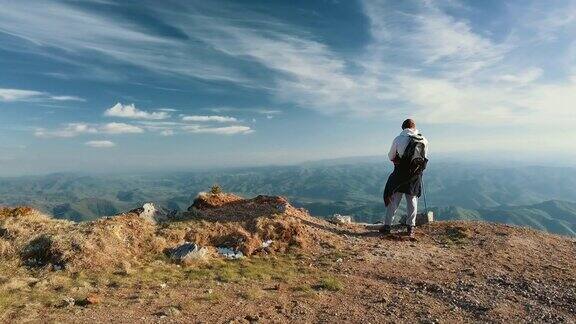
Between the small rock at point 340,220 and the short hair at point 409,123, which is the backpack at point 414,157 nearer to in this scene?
the short hair at point 409,123

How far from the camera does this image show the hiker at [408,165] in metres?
16.9

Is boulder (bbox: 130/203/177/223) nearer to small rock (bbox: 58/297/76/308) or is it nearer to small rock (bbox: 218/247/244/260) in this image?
small rock (bbox: 218/247/244/260)

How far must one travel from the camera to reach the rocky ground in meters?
9.38

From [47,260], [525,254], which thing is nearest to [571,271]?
[525,254]

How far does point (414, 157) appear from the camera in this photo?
16.9 meters

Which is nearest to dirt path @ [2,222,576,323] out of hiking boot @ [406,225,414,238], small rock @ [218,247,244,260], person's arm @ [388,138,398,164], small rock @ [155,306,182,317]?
small rock @ [155,306,182,317]

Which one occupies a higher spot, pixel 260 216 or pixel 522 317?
pixel 260 216

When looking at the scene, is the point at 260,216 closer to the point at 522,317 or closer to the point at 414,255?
the point at 414,255

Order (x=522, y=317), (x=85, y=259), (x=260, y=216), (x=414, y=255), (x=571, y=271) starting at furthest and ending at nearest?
1. (x=260, y=216)
2. (x=414, y=255)
3. (x=571, y=271)
4. (x=85, y=259)
5. (x=522, y=317)

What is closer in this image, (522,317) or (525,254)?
(522,317)

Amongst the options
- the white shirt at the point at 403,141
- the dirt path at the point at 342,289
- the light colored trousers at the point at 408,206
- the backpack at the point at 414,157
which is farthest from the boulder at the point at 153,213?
Result: the backpack at the point at 414,157

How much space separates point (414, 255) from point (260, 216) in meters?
6.51

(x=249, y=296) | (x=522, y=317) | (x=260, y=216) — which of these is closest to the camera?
(x=522, y=317)

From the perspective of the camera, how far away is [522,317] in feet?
32.0
